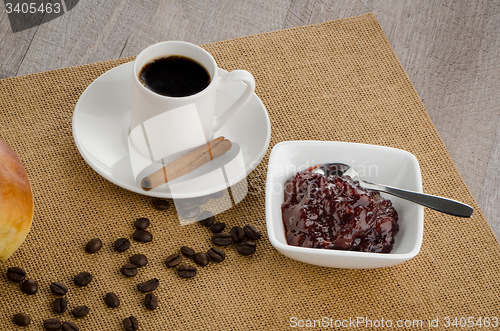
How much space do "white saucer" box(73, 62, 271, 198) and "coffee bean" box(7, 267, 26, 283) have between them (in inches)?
12.6

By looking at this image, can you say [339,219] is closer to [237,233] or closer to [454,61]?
[237,233]

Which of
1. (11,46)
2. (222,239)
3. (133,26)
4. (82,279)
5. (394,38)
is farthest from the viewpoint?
(394,38)

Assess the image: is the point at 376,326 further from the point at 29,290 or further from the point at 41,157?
the point at 41,157

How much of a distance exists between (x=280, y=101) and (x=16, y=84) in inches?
34.6

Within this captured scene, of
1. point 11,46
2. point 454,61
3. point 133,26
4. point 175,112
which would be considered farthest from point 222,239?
point 454,61

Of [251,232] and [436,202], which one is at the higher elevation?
[436,202]

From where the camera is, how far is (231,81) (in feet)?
4.19

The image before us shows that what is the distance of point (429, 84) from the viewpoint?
1884 mm

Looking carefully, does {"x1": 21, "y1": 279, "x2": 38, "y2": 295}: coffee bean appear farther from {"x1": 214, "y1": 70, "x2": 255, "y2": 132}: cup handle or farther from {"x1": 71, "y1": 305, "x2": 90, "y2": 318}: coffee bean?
{"x1": 214, "y1": 70, "x2": 255, "y2": 132}: cup handle

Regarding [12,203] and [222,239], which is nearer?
[12,203]

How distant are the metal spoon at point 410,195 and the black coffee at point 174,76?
0.40 meters

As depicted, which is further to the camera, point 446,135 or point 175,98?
point 446,135

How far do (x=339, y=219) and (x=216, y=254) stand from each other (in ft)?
1.16

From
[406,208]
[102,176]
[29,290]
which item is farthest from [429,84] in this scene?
[29,290]
